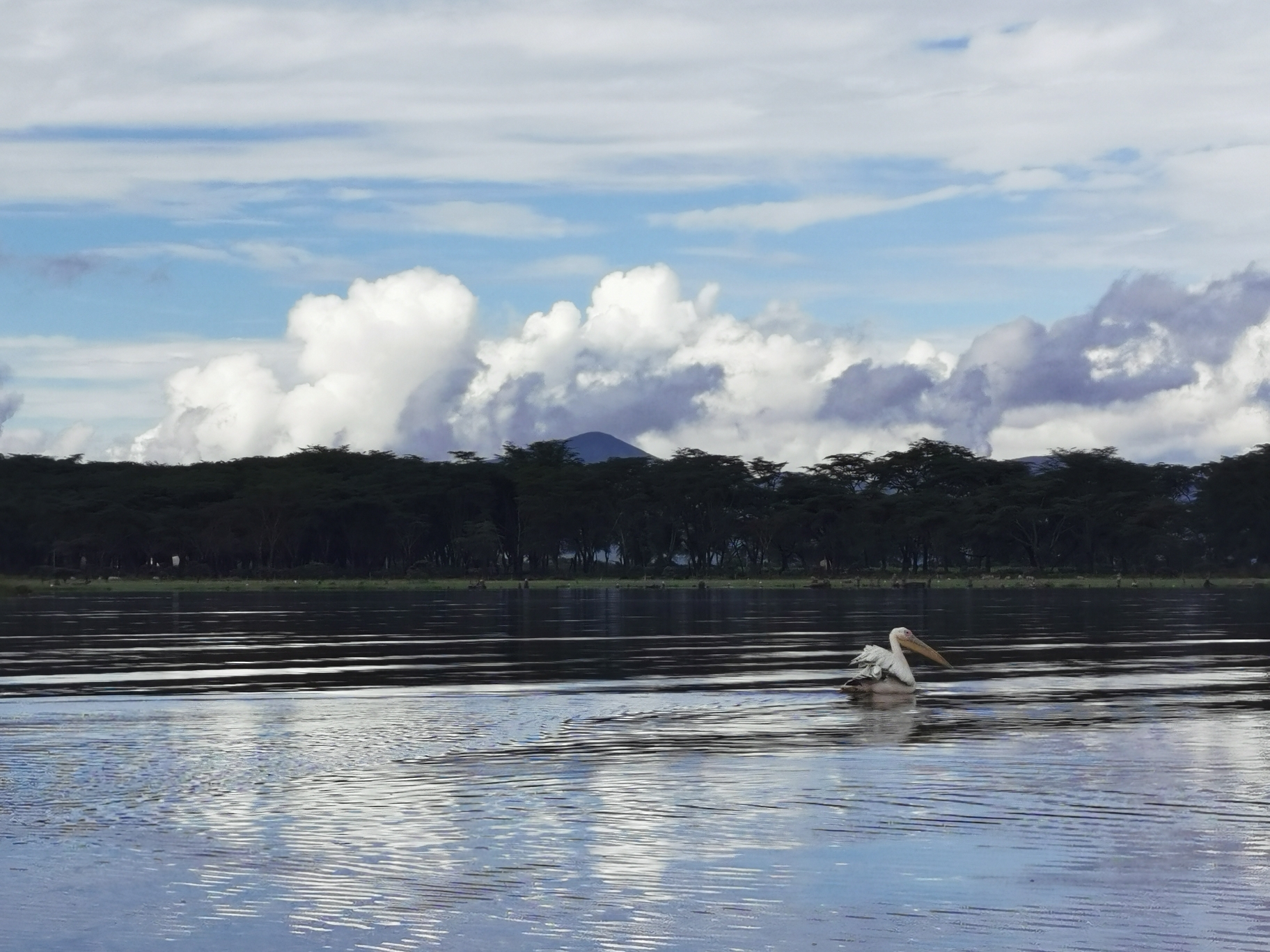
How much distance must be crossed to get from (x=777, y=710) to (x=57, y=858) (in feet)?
47.4

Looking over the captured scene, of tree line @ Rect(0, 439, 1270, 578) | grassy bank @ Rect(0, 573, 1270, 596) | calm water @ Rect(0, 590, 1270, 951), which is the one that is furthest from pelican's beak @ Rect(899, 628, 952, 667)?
tree line @ Rect(0, 439, 1270, 578)

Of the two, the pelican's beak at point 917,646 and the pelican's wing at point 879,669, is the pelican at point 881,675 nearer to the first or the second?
the pelican's wing at point 879,669

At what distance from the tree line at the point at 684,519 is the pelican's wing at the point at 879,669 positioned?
131301 mm

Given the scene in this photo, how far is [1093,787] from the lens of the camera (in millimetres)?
18531

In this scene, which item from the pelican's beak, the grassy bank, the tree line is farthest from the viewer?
the tree line

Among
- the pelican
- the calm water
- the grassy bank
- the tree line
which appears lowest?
the calm water

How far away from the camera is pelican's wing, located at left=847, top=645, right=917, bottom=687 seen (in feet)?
97.3

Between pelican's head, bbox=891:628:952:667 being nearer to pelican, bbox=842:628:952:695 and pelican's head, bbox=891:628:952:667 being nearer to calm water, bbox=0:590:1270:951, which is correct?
calm water, bbox=0:590:1270:951

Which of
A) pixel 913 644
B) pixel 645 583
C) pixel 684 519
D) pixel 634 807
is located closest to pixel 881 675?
pixel 913 644

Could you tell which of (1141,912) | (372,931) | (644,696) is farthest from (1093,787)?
(644,696)

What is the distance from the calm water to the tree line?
125618 millimetres

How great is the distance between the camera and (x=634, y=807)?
17781 millimetres

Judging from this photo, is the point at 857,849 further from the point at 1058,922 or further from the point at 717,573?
the point at 717,573

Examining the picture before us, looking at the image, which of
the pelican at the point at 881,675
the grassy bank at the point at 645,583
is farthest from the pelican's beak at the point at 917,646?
the grassy bank at the point at 645,583
